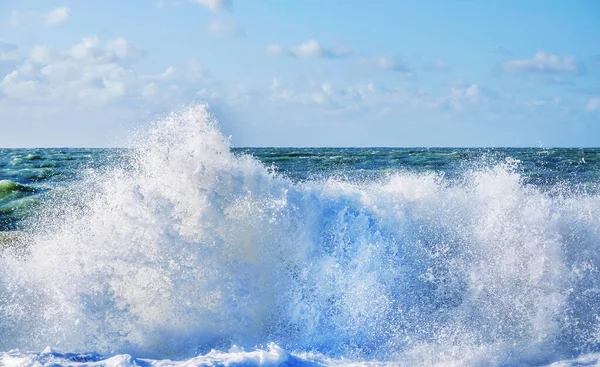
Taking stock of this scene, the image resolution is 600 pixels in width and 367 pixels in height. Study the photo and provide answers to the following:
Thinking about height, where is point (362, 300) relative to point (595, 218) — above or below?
below

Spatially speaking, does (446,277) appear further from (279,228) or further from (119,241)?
(119,241)

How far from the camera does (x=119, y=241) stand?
680 centimetres

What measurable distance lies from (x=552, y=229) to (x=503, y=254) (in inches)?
31.4

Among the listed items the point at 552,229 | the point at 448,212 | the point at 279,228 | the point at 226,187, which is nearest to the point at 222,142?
the point at 226,187

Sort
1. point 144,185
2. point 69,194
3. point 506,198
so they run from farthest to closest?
point 69,194, point 506,198, point 144,185

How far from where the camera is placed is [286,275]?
23.3 ft

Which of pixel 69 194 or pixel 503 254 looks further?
pixel 69 194

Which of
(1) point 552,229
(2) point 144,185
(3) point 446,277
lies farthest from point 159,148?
(1) point 552,229

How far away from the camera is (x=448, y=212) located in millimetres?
8195

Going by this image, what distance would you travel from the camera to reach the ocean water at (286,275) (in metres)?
6.35

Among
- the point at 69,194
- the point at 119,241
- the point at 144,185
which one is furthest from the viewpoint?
the point at 69,194

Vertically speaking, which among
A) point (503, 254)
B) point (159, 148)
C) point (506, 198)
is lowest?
point (503, 254)

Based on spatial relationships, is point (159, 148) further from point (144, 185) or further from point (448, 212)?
point (448, 212)

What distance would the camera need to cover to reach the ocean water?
635 cm
